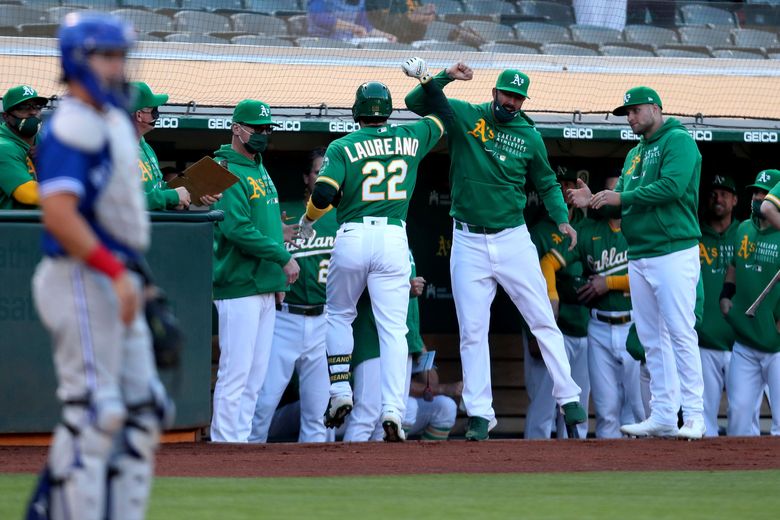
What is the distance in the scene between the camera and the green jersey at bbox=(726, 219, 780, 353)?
8.82m

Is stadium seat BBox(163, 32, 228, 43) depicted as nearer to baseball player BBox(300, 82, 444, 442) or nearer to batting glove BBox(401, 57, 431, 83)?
baseball player BBox(300, 82, 444, 442)

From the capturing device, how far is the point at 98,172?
3.45 metres

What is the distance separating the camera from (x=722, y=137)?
9305mm

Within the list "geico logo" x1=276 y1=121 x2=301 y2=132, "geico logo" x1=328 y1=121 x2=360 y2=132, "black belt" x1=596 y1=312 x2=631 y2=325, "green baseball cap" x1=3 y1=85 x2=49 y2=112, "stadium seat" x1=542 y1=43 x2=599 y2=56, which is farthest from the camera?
"stadium seat" x1=542 y1=43 x2=599 y2=56

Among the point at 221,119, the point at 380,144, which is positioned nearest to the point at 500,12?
the point at 221,119

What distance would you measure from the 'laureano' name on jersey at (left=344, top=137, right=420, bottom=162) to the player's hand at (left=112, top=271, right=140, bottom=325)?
3742 mm

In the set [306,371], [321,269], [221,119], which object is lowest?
[306,371]

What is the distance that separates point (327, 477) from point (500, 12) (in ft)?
27.5

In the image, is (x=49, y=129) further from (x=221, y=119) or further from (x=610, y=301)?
(x=610, y=301)

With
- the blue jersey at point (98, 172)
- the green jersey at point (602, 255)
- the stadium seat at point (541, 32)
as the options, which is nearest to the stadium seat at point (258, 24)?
the stadium seat at point (541, 32)

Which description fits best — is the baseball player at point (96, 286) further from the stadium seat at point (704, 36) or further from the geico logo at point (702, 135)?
the stadium seat at point (704, 36)

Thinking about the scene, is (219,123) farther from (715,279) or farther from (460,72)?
(715,279)

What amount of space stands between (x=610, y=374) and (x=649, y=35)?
502 cm

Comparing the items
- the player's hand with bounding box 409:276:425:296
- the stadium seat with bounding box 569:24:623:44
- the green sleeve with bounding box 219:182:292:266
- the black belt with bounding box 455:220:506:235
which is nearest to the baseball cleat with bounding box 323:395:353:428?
the green sleeve with bounding box 219:182:292:266
